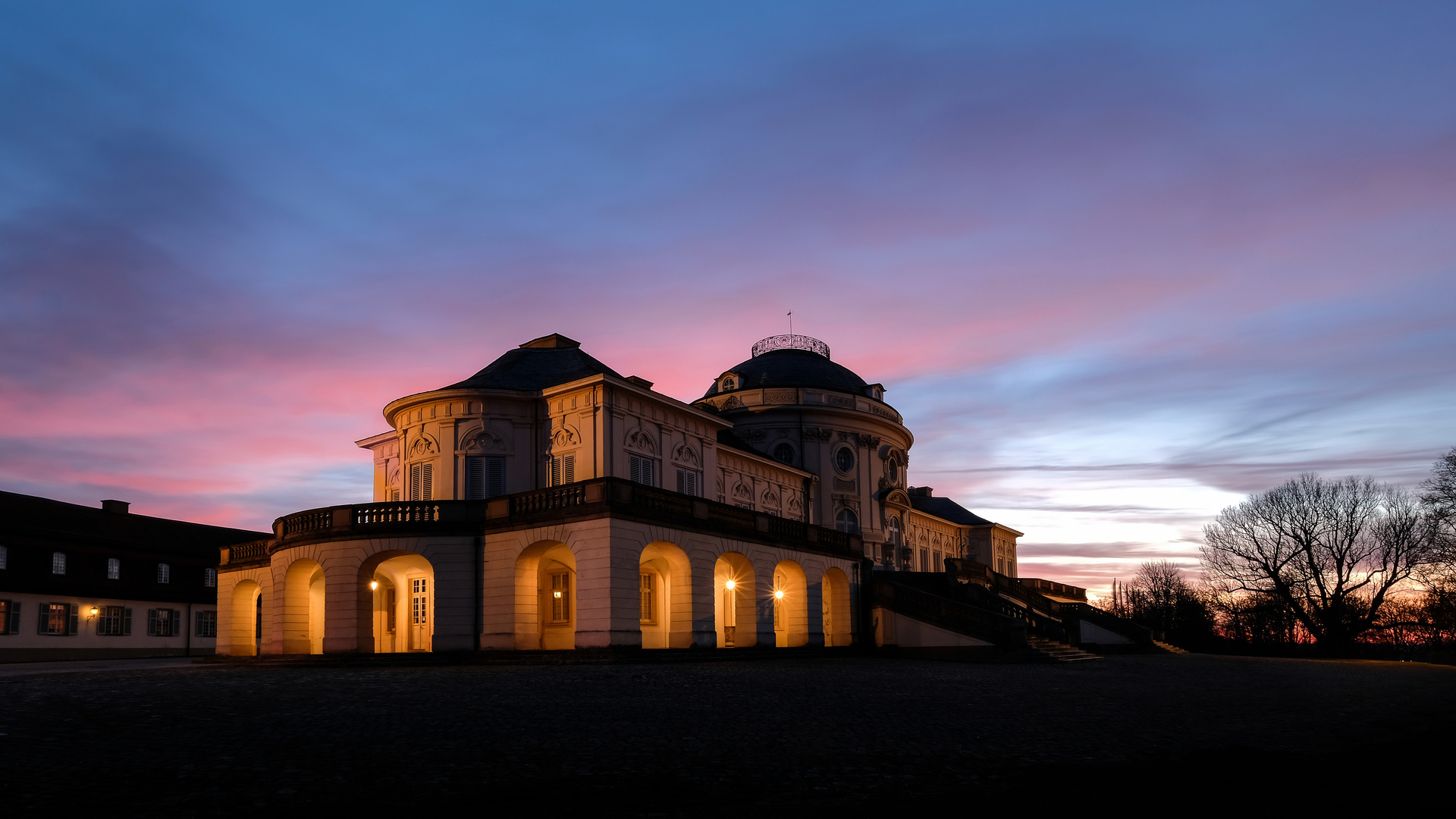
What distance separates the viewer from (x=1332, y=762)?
1065cm

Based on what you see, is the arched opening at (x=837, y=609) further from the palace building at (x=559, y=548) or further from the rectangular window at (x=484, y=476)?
the rectangular window at (x=484, y=476)

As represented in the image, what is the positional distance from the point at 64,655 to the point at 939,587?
1702 inches

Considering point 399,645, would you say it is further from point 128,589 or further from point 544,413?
point 128,589

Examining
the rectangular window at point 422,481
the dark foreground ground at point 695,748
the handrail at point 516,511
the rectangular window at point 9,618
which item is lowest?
the rectangular window at point 9,618

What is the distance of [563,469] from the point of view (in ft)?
119

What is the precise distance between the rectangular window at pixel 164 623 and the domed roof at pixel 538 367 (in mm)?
30144

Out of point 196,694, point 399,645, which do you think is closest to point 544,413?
point 399,645

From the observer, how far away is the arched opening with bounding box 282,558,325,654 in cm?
Answer: 3278

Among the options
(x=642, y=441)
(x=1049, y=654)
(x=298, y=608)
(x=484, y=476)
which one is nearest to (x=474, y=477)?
(x=484, y=476)

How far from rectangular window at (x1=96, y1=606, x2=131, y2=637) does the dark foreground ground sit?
40.3 metres

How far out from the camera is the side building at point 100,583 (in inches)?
1937

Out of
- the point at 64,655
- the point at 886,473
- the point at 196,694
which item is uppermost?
the point at 886,473

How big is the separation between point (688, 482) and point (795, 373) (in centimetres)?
1920

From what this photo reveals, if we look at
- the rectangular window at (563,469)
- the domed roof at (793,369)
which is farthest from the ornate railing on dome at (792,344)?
the rectangular window at (563,469)
